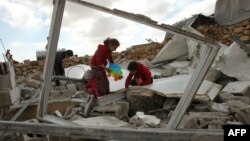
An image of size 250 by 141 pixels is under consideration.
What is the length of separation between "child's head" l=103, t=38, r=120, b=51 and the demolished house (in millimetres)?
708

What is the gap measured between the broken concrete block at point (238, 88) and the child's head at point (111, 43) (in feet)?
6.06

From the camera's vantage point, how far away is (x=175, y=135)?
2.32 meters

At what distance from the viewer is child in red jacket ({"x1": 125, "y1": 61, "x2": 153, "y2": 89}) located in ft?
18.8

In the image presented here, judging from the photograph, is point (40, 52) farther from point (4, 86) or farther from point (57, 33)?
point (57, 33)

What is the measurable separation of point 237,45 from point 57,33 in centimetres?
391

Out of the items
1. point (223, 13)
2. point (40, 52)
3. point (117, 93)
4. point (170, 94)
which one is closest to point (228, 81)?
point (170, 94)

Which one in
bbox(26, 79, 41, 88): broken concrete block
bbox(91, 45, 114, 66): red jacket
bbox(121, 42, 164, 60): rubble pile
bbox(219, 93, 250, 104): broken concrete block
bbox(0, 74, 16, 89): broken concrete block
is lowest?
bbox(219, 93, 250, 104): broken concrete block

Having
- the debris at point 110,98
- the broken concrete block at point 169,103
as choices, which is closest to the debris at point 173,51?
the debris at point 110,98

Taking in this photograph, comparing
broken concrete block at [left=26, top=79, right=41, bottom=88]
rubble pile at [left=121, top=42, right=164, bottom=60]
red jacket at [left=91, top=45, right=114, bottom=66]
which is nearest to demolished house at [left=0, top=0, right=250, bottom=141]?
broken concrete block at [left=26, top=79, right=41, bottom=88]

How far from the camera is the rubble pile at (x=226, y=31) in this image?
27.2ft

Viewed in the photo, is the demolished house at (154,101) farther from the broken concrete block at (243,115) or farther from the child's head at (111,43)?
the child's head at (111,43)

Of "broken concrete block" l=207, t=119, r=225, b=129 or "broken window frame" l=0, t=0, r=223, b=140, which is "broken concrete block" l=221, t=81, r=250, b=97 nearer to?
"broken concrete block" l=207, t=119, r=225, b=129

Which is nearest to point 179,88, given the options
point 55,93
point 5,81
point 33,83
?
point 5,81

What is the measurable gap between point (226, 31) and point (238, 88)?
372 cm
